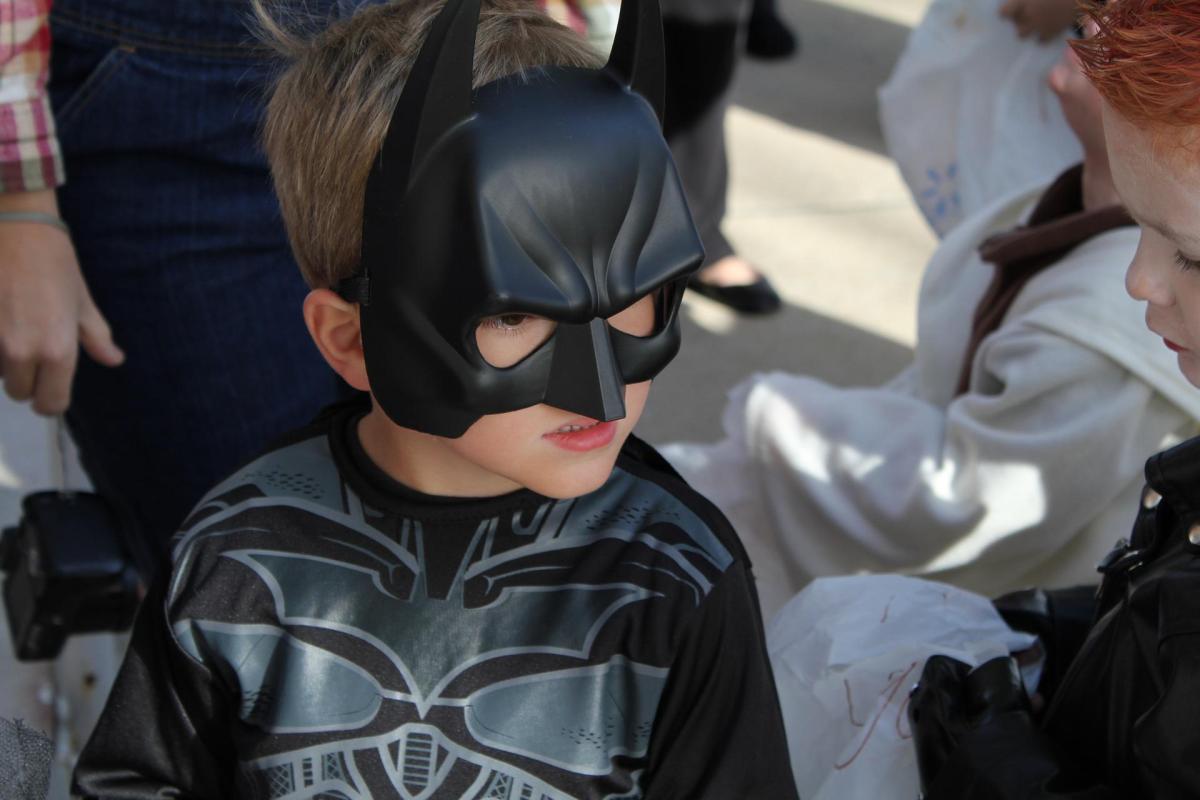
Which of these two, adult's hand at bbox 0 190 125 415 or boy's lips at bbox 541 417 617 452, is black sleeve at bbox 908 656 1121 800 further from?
adult's hand at bbox 0 190 125 415

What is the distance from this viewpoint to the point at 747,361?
3590 mm

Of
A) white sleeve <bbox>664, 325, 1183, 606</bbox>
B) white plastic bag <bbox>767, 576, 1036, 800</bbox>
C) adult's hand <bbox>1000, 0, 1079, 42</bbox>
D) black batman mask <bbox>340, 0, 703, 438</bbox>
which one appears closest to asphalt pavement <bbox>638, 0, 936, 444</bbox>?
white sleeve <bbox>664, 325, 1183, 606</bbox>

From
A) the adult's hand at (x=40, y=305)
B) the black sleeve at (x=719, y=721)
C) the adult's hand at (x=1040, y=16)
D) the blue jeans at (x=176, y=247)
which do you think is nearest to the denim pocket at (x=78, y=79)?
the blue jeans at (x=176, y=247)

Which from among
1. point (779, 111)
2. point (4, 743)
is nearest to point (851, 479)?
point (4, 743)

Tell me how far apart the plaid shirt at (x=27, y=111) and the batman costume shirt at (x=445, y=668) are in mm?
531

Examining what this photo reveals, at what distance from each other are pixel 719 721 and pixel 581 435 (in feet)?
0.97

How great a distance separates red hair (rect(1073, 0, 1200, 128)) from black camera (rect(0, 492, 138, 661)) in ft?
4.15

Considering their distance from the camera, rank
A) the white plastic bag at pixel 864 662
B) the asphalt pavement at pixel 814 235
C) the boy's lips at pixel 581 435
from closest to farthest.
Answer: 1. the boy's lips at pixel 581 435
2. the white plastic bag at pixel 864 662
3. the asphalt pavement at pixel 814 235

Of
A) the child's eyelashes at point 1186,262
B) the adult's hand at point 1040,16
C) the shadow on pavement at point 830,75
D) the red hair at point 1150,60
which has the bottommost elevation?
the shadow on pavement at point 830,75

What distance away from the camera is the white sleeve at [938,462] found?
2.03 meters

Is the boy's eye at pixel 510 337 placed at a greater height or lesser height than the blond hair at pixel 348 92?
lesser

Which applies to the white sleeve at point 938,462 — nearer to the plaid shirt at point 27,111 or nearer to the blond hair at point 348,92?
the blond hair at point 348,92

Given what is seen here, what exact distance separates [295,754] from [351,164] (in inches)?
21.8

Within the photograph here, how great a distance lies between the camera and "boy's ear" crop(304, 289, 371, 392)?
138cm
